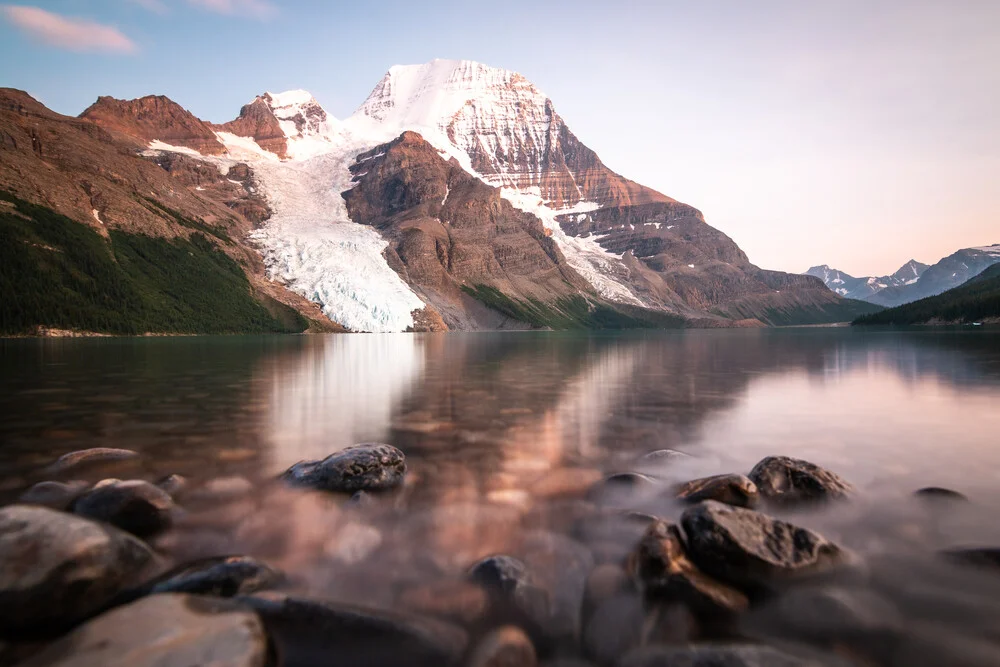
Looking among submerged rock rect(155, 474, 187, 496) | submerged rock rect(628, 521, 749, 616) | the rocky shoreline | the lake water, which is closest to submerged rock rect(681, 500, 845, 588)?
the rocky shoreline

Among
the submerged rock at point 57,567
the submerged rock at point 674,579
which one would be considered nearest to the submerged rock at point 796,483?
the submerged rock at point 674,579

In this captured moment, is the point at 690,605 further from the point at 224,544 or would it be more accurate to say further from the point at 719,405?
the point at 719,405

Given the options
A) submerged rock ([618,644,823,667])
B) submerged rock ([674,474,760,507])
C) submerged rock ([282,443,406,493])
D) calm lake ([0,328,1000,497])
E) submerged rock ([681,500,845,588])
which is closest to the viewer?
submerged rock ([618,644,823,667])

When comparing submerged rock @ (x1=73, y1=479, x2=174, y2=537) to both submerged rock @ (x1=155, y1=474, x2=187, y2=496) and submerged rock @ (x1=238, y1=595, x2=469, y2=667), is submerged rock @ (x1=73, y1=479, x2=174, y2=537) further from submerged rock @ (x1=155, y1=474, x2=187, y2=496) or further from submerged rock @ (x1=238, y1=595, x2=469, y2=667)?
submerged rock @ (x1=238, y1=595, x2=469, y2=667)

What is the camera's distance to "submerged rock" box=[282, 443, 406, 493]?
10695mm

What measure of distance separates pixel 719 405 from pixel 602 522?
14836 millimetres

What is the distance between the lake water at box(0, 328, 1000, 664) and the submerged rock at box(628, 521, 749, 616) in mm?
822

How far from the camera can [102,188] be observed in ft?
506

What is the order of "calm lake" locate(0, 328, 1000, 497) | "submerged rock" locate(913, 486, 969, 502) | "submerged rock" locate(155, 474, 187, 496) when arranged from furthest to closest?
"calm lake" locate(0, 328, 1000, 497) < "submerged rock" locate(155, 474, 187, 496) < "submerged rock" locate(913, 486, 969, 502)

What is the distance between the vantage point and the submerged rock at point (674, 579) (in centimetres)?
628

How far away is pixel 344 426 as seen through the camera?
17.5 metres

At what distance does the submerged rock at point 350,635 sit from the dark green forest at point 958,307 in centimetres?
20035

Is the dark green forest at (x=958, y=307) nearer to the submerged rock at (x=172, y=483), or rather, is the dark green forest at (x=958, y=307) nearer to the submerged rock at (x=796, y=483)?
the submerged rock at (x=796, y=483)

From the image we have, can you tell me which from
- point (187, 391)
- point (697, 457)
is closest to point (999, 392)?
point (697, 457)
